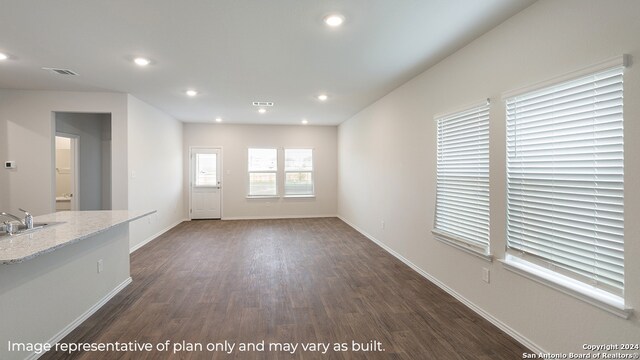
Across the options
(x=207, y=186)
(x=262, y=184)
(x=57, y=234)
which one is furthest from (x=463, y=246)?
(x=207, y=186)

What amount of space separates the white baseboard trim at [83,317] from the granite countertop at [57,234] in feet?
2.58

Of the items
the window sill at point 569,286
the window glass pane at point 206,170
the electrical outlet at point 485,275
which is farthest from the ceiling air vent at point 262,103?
the window sill at point 569,286

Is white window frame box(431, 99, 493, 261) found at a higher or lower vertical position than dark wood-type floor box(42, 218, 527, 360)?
higher

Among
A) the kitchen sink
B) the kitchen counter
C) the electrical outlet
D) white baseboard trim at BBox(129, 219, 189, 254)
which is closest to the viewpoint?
the kitchen counter

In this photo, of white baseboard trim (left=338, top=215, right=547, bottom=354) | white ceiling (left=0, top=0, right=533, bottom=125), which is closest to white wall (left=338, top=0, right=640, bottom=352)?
white baseboard trim (left=338, top=215, right=547, bottom=354)

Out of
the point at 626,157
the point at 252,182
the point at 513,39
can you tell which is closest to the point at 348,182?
the point at 252,182

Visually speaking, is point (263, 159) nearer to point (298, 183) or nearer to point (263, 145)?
point (263, 145)

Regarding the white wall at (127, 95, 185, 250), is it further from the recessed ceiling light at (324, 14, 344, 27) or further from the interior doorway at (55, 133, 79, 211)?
the recessed ceiling light at (324, 14, 344, 27)

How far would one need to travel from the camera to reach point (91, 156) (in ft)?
20.2

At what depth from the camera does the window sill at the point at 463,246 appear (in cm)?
264

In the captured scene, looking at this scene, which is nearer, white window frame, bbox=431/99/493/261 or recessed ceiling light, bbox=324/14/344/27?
recessed ceiling light, bbox=324/14/344/27

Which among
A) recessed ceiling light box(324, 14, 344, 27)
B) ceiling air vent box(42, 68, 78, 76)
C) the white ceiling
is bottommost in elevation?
recessed ceiling light box(324, 14, 344, 27)

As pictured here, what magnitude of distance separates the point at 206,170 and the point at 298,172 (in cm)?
248

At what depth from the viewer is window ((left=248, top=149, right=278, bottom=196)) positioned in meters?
8.08
